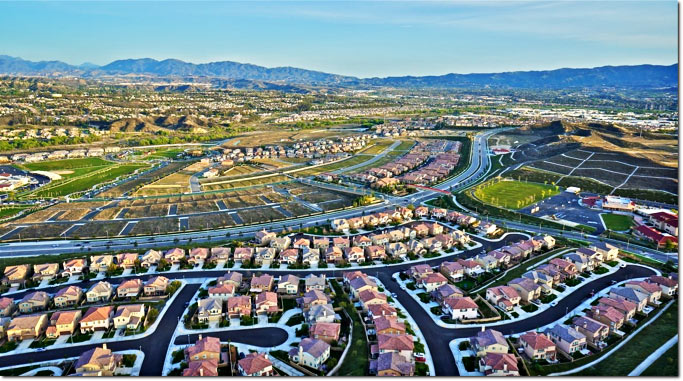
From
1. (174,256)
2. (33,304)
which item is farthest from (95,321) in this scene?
(174,256)

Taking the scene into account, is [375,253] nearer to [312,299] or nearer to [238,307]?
[312,299]

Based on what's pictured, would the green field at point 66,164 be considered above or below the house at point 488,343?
above

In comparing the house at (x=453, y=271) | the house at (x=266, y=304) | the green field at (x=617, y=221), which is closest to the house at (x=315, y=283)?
the house at (x=266, y=304)

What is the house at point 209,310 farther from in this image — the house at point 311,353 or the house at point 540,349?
the house at point 540,349

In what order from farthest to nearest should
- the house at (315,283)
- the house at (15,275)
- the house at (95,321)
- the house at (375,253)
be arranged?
the house at (375,253) → the house at (15,275) → the house at (315,283) → the house at (95,321)

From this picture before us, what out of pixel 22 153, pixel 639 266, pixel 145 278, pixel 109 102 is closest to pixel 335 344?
pixel 145 278

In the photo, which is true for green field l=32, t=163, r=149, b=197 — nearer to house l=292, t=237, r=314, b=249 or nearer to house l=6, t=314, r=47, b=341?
house l=6, t=314, r=47, b=341

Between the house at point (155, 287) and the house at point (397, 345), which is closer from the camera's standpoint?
the house at point (397, 345)
